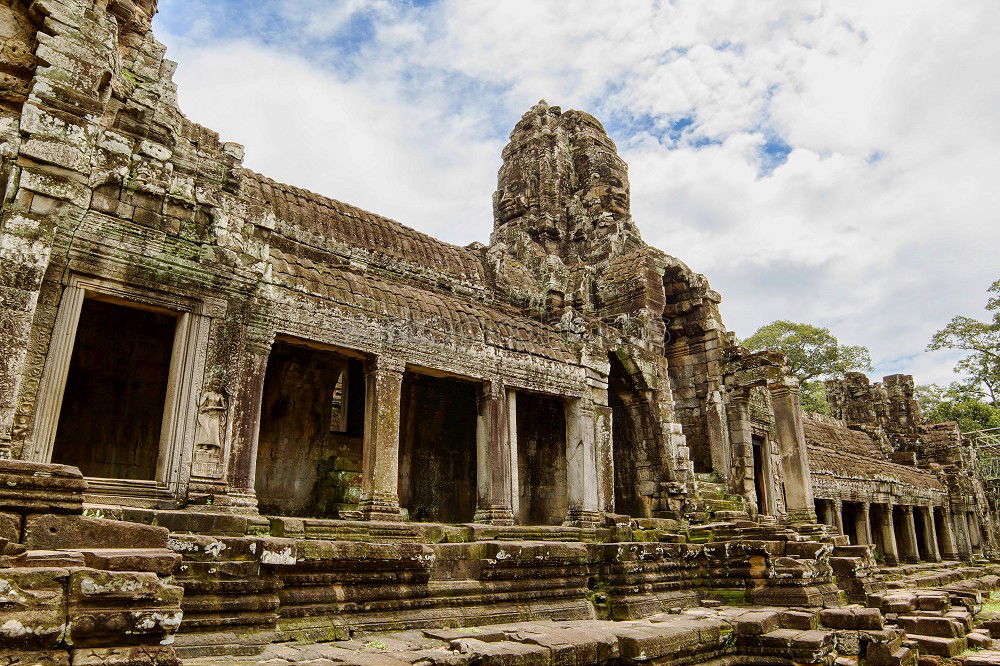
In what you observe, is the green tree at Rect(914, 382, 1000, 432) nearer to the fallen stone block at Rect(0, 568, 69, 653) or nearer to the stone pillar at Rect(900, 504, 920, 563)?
the stone pillar at Rect(900, 504, 920, 563)

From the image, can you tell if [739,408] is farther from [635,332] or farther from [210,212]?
[210,212]

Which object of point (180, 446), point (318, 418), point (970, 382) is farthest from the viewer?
point (970, 382)

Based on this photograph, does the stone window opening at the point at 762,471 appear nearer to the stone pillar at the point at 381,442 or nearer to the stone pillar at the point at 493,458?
the stone pillar at the point at 493,458

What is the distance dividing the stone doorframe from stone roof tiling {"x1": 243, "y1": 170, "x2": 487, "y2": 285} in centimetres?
459

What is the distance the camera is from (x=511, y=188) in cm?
1945

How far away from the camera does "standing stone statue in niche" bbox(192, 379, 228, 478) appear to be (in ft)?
22.3

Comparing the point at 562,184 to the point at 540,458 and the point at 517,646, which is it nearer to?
the point at 540,458

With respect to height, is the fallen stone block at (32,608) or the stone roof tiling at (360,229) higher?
the stone roof tiling at (360,229)

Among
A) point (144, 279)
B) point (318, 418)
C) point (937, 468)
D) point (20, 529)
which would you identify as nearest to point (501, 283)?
point (318, 418)

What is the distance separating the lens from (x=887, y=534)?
2416 centimetres

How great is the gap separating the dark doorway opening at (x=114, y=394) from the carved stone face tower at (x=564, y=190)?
9.08 m

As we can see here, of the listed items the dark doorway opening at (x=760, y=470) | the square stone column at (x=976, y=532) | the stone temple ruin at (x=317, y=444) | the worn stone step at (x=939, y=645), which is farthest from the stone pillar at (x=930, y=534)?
the worn stone step at (x=939, y=645)

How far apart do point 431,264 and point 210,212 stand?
588 cm

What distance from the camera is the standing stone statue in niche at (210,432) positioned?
680 cm
